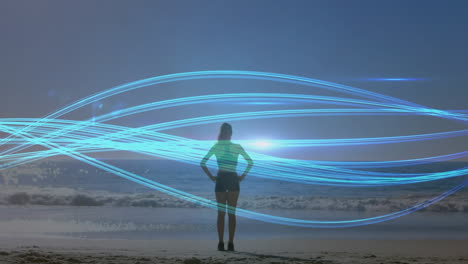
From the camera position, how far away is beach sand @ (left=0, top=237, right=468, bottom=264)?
558 centimetres

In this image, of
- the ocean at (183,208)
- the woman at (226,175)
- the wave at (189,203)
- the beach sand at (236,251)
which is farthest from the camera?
the wave at (189,203)

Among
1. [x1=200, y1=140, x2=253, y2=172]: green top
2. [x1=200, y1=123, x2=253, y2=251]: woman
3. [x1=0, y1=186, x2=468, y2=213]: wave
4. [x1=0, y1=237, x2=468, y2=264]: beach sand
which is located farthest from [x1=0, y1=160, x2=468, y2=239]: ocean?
[x1=200, y1=140, x2=253, y2=172]: green top

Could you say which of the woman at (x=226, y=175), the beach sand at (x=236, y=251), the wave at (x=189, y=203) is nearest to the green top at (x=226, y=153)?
the woman at (x=226, y=175)

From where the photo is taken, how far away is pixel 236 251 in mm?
6363

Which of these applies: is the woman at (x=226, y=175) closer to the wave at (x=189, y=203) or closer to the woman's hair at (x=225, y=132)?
the woman's hair at (x=225, y=132)

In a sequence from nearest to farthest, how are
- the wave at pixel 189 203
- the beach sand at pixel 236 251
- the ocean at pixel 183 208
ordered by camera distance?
the beach sand at pixel 236 251
the ocean at pixel 183 208
the wave at pixel 189 203

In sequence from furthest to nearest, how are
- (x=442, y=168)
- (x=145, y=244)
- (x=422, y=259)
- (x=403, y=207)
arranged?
(x=442, y=168), (x=403, y=207), (x=145, y=244), (x=422, y=259)

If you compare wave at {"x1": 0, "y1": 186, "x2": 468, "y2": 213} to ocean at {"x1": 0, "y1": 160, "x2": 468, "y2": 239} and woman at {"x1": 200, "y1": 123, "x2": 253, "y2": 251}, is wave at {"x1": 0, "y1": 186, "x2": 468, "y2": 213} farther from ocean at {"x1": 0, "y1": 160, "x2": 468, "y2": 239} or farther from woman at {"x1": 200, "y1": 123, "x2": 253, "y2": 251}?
woman at {"x1": 200, "y1": 123, "x2": 253, "y2": 251}

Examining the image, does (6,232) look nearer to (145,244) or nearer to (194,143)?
(145,244)

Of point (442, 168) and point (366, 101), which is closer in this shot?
point (366, 101)

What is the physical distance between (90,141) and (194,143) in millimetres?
2339

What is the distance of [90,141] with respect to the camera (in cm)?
1093

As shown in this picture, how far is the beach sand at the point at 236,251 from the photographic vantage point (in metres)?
5.58

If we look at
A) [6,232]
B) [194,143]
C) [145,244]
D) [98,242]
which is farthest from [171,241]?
[194,143]
